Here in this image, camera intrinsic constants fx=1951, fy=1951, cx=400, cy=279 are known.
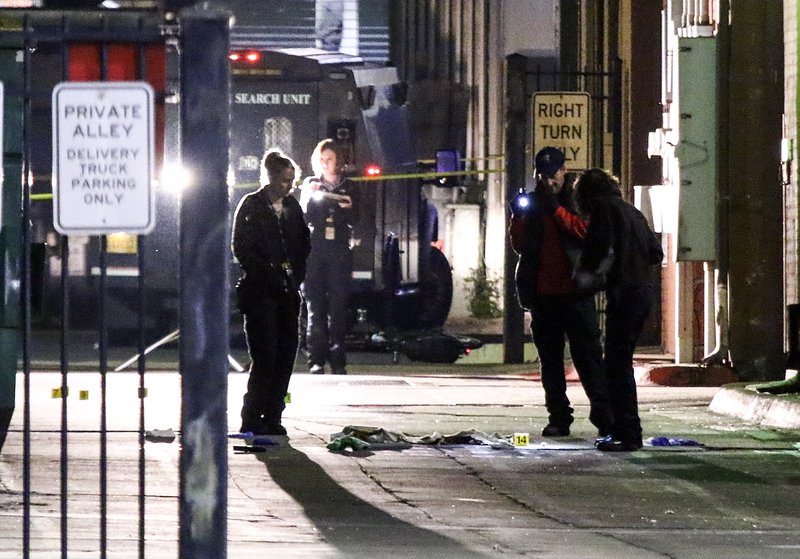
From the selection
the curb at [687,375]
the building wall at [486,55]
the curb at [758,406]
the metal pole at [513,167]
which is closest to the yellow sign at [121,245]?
the metal pole at [513,167]

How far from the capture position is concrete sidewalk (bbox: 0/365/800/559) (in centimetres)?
783

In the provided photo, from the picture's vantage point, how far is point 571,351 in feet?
39.1

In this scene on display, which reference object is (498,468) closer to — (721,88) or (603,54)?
(721,88)

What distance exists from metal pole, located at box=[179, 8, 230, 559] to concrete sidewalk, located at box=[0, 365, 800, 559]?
1.67 meters

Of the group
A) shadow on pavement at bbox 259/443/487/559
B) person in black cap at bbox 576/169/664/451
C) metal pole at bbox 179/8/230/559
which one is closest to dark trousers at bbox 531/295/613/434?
person in black cap at bbox 576/169/664/451

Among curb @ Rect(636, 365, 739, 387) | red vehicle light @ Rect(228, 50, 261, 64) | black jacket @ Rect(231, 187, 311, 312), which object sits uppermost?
red vehicle light @ Rect(228, 50, 261, 64)

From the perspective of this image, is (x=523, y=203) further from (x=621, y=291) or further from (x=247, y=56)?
(x=247, y=56)

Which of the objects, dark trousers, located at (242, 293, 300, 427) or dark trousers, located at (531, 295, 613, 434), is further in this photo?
dark trousers, located at (531, 295, 613, 434)

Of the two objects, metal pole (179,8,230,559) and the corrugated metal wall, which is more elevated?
the corrugated metal wall

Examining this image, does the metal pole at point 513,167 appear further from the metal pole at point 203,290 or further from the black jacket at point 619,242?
the metal pole at point 203,290

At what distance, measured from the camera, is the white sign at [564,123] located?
59.2 ft

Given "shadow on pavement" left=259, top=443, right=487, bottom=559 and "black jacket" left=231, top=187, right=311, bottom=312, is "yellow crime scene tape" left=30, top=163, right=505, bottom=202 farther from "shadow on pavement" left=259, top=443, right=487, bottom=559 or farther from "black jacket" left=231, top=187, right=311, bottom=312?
"shadow on pavement" left=259, top=443, right=487, bottom=559

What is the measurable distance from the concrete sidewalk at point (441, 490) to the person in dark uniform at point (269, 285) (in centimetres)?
30

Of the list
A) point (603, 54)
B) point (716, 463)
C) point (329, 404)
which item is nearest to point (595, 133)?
point (603, 54)
